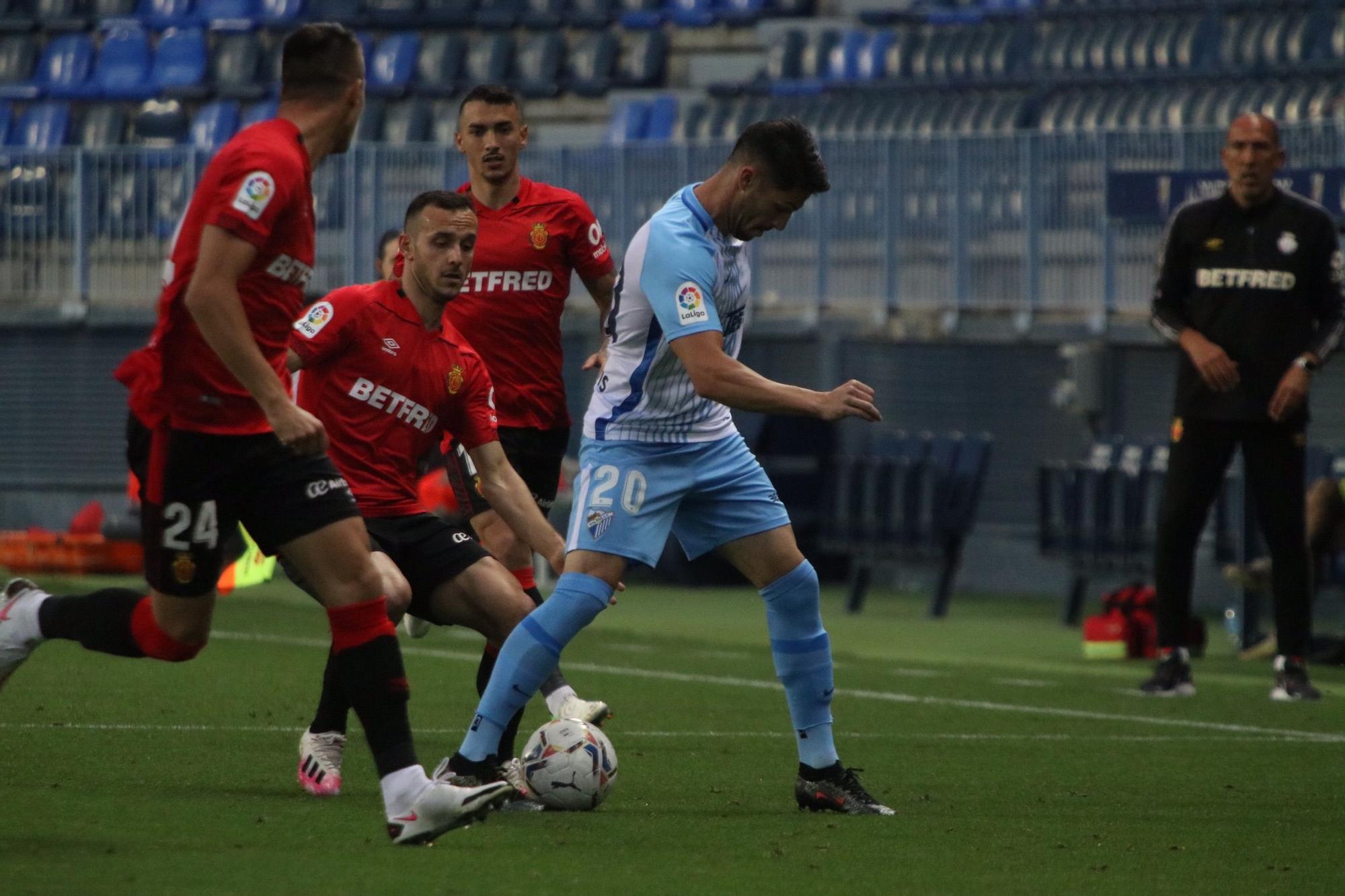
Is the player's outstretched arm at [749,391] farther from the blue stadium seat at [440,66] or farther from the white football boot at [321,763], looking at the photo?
the blue stadium seat at [440,66]

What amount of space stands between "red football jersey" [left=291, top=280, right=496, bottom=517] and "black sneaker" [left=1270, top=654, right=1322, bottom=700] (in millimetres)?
4538

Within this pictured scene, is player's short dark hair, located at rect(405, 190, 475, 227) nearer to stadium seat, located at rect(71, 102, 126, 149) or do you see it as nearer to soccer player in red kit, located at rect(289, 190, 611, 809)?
soccer player in red kit, located at rect(289, 190, 611, 809)

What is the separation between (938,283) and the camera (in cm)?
1695

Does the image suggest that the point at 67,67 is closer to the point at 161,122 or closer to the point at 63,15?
the point at 63,15

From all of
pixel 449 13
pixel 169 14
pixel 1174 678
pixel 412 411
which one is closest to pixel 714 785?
pixel 412 411

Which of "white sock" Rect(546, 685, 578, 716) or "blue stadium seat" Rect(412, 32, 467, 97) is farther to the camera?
"blue stadium seat" Rect(412, 32, 467, 97)

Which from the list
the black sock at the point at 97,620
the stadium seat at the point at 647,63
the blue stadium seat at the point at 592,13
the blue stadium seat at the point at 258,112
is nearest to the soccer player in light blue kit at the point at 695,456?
the black sock at the point at 97,620

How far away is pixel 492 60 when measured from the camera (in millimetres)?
24641

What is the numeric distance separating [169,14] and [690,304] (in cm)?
2216

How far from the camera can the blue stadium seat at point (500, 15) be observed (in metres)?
25.2

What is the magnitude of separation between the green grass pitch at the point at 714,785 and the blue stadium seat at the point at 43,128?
47.6 ft

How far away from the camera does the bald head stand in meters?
9.57

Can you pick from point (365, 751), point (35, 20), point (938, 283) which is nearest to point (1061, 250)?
point (938, 283)

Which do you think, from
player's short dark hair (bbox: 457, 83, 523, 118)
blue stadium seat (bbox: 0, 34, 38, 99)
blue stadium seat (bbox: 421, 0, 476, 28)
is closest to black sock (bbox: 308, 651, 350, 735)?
player's short dark hair (bbox: 457, 83, 523, 118)
